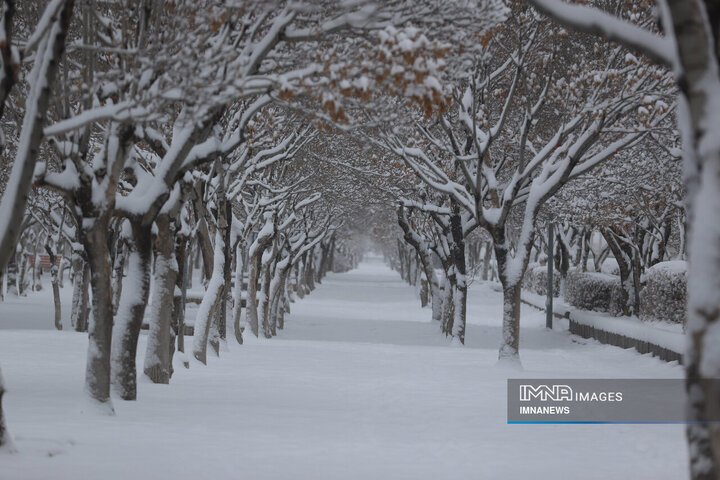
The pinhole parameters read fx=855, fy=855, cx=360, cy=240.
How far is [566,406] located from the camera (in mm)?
12203

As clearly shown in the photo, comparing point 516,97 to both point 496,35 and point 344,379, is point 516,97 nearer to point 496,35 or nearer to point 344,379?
point 496,35

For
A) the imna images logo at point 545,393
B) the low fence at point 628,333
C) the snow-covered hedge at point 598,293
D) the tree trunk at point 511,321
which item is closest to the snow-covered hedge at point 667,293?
the low fence at point 628,333

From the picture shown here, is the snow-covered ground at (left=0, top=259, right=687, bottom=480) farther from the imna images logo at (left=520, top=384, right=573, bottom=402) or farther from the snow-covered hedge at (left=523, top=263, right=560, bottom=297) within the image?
the snow-covered hedge at (left=523, top=263, right=560, bottom=297)

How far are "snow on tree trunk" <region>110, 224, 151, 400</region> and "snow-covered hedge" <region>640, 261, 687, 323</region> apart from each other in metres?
14.1

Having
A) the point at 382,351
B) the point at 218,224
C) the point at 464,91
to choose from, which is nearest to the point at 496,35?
the point at 464,91

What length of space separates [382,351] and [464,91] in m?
7.07

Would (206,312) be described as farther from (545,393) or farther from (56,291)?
(56,291)

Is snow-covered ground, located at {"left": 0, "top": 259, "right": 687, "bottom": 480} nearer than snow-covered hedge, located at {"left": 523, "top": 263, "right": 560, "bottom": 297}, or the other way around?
snow-covered ground, located at {"left": 0, "top": 259, "right": 687, "bottom": 480}

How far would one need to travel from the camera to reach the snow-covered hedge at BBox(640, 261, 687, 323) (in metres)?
20.7

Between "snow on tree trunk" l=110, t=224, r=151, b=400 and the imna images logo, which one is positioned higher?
"snow on tree trunk" l=110, t=224, r=151, b=400

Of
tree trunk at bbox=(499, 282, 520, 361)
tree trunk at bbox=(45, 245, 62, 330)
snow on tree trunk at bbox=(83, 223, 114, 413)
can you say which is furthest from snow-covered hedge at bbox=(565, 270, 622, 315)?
snow on tree trunk at bbox=(83, 223, 114, 413)

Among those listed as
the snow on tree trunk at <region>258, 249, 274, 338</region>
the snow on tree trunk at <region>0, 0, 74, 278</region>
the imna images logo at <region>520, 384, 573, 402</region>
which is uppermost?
the snow on tree trunk at <region>0, 0, 74, 278</region>

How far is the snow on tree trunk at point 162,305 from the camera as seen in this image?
477 inches

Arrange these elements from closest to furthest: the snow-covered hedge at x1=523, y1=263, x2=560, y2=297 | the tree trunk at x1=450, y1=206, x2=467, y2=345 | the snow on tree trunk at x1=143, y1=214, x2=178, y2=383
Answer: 1. the snow on tree trunk at x1=143, y1=214, x2=178, y2=383
2. the tree trunk at x1=450, y1=206, x2=467, y2=345
3. the snow-covered hedge at x1=523, y1=263, x2=560, y2=297
